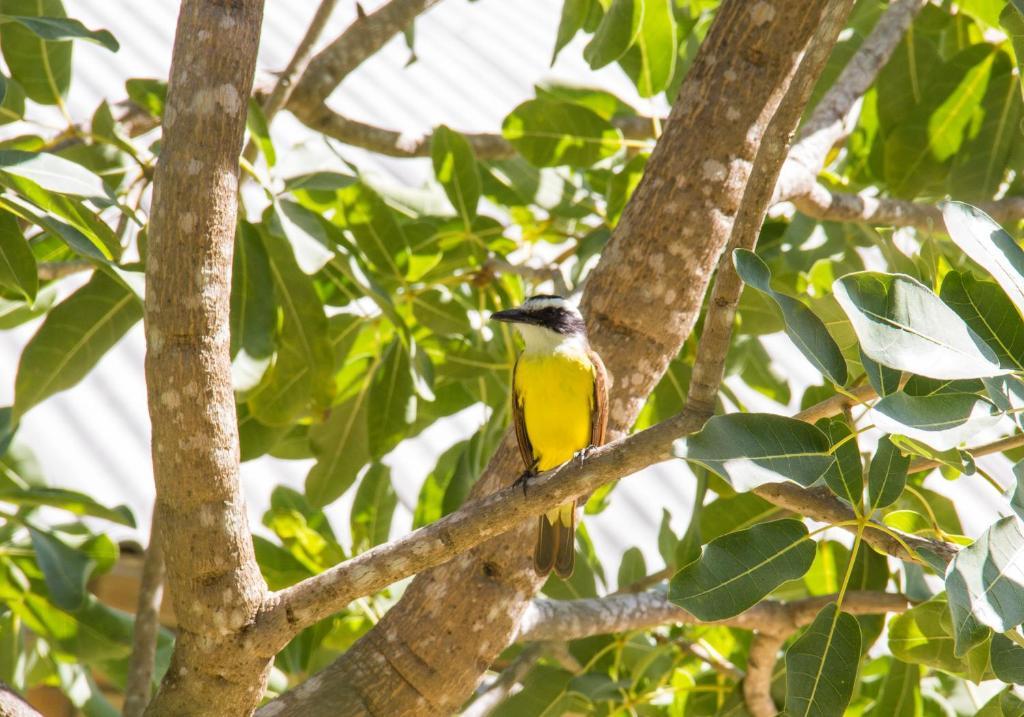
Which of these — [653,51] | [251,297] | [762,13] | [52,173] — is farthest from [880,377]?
[653,51]

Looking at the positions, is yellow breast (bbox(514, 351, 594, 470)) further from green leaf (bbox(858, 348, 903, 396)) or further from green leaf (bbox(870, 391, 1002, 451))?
green leaf (bbox(870, 391, 1002, 451))

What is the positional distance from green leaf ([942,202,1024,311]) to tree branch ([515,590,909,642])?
1.28 metres

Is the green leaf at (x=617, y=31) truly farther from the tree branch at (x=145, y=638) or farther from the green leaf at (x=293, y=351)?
the tree branch at (x=145, y=638)

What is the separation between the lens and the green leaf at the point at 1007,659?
1.84 m

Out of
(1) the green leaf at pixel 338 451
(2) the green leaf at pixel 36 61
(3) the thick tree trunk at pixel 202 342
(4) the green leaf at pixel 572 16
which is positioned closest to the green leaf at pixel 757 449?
(3) the thick tree trunk at pixel 202 342

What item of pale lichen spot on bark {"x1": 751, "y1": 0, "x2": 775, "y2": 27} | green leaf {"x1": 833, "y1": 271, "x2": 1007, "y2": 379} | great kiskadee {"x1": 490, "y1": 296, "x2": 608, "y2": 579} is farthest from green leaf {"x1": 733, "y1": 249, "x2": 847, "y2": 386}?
great kiskadee {"x1": 490, "y1": 296, "x2": 608, "y2": 579}

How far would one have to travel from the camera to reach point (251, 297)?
296 centimetres

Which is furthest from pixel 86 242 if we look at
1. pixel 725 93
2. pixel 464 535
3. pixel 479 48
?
pixel 479 48

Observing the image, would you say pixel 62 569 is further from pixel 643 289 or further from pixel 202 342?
pixel 643 289

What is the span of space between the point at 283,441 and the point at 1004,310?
2.64m

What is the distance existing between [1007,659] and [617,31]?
1.91 meters

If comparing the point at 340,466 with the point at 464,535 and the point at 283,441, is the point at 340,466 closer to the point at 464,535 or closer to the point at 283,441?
the point at 283,441

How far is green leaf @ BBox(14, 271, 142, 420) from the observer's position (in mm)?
2922

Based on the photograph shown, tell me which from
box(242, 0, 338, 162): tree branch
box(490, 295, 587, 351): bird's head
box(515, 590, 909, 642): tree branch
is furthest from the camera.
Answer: box(242, 0, 338, 162): tree branch
